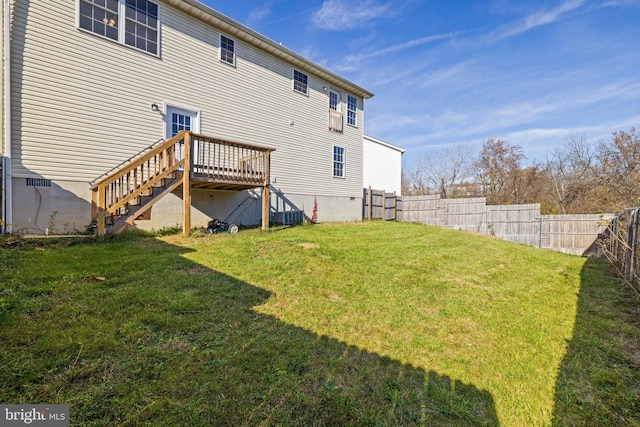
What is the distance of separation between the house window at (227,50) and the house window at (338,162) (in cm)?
588

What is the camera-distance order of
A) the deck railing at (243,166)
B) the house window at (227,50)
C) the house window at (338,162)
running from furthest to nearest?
1. the house window at (338,162)
2. the house window at (227,50)
3. the deck railing at (243,166)

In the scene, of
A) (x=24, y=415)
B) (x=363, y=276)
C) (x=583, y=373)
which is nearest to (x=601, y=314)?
(x=583, y=373)

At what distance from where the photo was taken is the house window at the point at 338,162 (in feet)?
45.9

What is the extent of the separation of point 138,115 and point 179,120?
3.69ft

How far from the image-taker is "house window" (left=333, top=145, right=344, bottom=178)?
14.0 m

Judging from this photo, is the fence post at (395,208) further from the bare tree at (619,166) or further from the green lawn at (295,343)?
the green lawn at (295,343)

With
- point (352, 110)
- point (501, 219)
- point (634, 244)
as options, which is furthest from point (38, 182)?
point (501, 219)

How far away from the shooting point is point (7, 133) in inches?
236

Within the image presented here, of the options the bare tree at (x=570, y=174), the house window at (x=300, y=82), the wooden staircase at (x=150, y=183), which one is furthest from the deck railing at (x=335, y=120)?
the bare tree at (x=570, y=174)

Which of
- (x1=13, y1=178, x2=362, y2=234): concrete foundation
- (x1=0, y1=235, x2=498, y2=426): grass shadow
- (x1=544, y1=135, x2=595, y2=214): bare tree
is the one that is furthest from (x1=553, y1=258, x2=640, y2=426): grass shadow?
(x1=544, y1=135, x2=595, y2=214): bare tree

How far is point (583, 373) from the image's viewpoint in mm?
2984

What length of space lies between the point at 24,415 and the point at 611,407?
4.55m

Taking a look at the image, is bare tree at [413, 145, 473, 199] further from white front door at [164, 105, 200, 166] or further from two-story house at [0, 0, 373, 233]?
white front door at [164, 105, 200, 166]

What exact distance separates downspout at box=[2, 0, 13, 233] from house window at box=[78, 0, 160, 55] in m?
1.37
